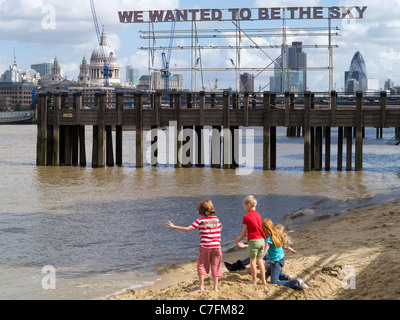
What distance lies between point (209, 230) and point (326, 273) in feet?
8.51

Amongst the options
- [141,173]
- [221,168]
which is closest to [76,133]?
[141,173]

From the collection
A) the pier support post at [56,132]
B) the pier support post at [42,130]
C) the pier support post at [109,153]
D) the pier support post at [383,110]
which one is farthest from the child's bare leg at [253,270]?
the pier support post at [42,130]

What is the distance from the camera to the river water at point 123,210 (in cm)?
1356

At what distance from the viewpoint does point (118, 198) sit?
25125mm

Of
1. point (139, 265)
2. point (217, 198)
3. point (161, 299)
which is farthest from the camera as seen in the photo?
point (217, 198)

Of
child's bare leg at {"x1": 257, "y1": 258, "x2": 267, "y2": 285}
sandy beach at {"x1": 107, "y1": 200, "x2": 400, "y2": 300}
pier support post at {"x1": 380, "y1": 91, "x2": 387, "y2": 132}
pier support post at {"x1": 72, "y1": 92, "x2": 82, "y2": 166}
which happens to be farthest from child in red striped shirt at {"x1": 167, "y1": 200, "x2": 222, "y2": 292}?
pier support post at {"x1": 72, "y1": 92, "x2": 82, "y2": 166}

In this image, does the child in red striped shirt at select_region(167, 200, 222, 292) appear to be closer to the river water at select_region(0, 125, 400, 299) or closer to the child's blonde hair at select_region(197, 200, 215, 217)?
the child's blonde hair at select_region(197, 200, 215, 217)

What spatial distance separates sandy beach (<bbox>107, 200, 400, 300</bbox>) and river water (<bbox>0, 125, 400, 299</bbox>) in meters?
1.03

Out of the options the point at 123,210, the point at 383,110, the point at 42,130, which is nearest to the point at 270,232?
the point at 123,210

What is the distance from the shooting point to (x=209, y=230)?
10570mm

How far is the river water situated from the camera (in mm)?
13562

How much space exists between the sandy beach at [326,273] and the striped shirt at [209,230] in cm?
79
